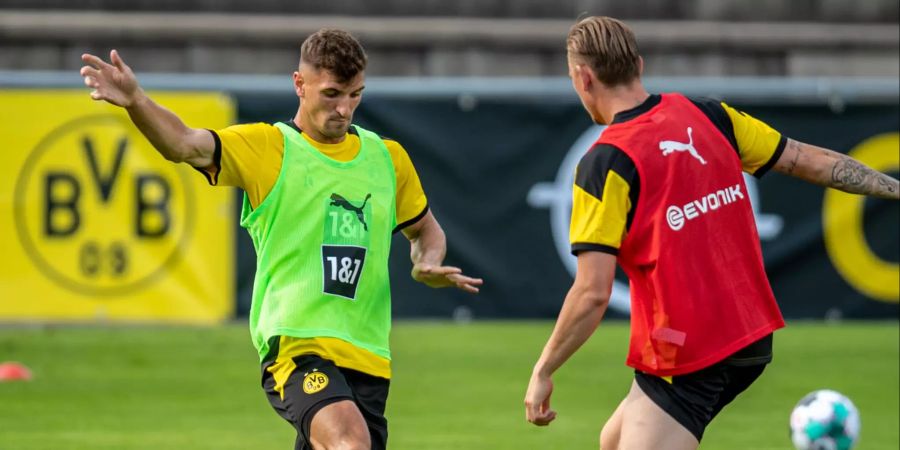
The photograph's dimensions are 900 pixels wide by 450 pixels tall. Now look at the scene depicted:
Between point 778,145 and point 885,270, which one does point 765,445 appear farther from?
point 885,270

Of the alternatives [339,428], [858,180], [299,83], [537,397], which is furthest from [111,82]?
[858,180]

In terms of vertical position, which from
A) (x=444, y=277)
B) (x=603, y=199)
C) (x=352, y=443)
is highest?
(x=603, y=199)

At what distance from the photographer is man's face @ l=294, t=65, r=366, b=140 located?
594 cm

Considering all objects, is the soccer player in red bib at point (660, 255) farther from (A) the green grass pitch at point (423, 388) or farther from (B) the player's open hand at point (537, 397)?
Result: (A) the green grass pitch at point (423, 388)

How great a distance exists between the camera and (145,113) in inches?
213

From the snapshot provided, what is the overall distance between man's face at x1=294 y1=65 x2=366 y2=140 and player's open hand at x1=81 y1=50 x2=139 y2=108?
2.79 feet

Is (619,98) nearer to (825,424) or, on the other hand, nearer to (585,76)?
(585,76)

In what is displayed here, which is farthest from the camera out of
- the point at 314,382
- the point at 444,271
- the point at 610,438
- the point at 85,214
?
the point at 85,214

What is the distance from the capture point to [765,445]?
901 centimetres

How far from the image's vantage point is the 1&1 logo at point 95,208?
13984mm

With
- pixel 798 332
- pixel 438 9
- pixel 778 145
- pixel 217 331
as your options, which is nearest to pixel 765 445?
pixel 778 145

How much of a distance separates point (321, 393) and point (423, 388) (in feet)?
18.6

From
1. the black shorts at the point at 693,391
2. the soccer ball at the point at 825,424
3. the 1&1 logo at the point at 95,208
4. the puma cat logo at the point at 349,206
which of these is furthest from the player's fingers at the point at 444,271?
the 1&1 logo at the point at 95,208

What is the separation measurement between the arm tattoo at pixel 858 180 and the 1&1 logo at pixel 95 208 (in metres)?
9.09
